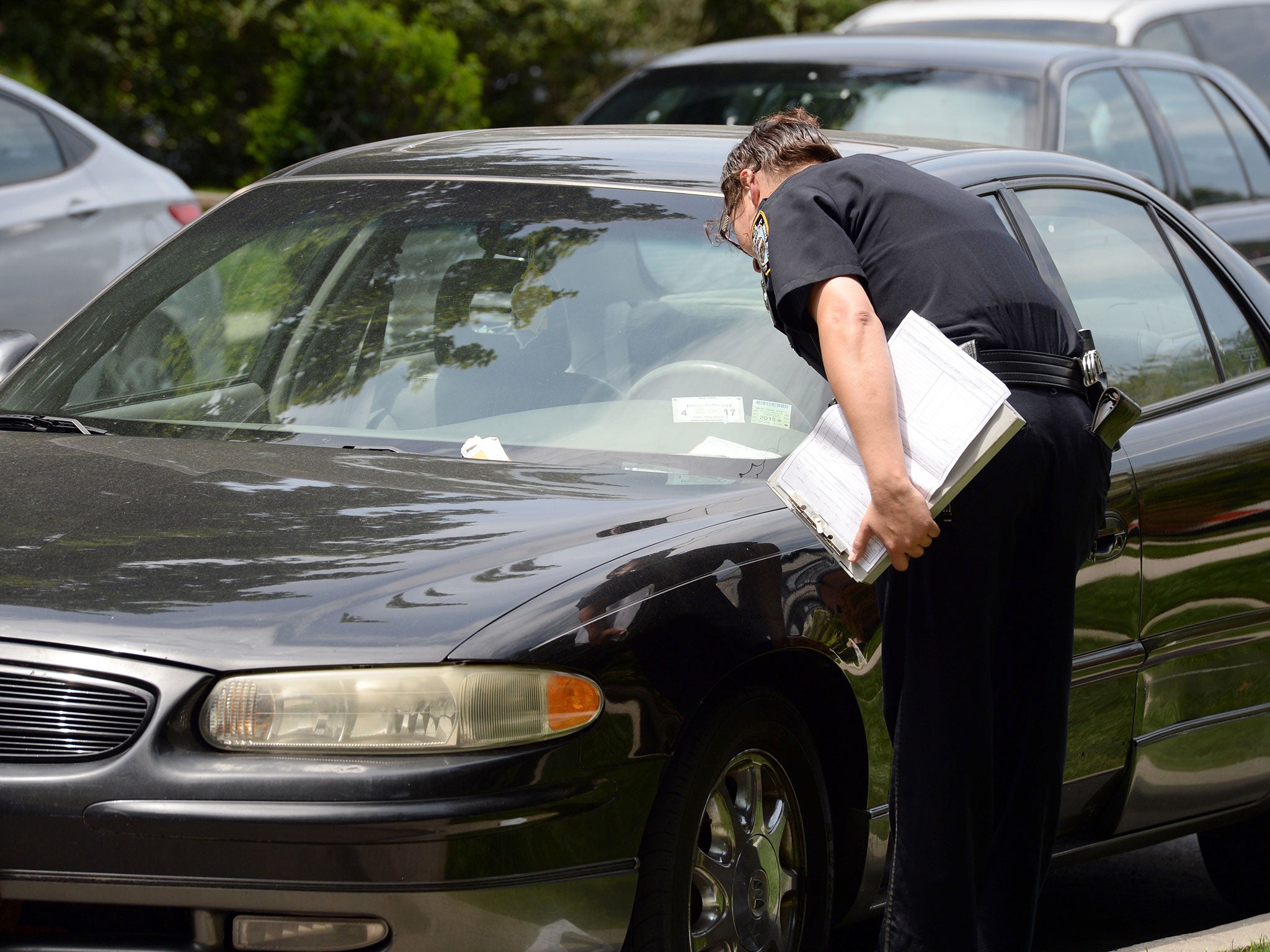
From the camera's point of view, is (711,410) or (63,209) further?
(63,209)

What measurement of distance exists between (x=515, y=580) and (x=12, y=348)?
Result: 1.91 m

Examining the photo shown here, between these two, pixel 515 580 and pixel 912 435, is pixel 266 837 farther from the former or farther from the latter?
pixel 912 435

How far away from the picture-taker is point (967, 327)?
115 inches

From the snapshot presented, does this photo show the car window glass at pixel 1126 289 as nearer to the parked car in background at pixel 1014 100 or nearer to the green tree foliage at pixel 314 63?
the parked car in background at pixel 1014 100

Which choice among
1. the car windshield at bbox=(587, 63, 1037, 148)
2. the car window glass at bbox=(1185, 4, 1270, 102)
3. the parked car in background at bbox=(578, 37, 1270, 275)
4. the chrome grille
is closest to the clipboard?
the chrome grille

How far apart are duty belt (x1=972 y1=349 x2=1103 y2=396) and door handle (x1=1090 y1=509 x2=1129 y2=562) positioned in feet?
2.07

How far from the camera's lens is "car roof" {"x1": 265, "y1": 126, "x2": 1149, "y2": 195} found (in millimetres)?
3871

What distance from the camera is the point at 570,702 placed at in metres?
2.65

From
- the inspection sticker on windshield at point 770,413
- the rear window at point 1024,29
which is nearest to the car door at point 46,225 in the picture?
the rear window at point 1024,29

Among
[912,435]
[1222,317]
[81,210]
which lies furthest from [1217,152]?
[912,435]

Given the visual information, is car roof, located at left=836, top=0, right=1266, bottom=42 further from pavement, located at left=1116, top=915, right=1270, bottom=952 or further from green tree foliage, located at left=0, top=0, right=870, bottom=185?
pavement, located at left=1116, top=915, right=1270, bottom=952

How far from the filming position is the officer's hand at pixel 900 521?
272cm

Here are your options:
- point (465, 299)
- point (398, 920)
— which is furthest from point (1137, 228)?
point (398, 920)

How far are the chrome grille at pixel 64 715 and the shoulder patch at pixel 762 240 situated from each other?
1147 mm
